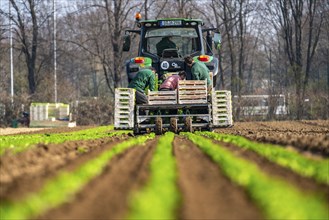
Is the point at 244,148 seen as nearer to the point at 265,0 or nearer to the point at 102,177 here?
the point at 102,177

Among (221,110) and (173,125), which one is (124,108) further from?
(221,110)

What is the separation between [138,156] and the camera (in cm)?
824

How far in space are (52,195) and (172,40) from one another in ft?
Answer: 41.5

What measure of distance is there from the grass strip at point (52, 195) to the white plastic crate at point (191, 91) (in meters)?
8.56

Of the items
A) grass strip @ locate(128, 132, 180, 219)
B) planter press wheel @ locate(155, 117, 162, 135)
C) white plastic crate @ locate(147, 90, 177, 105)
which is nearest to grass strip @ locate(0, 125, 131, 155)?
planter press wheel @ locate(155, 117, 162, 135)

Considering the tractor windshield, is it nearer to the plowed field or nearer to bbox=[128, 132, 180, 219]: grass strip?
the plowed field

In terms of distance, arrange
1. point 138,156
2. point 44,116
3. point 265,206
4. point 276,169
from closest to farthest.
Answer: point 265,206 → point 276,169 → point 138,156 → point 44,116

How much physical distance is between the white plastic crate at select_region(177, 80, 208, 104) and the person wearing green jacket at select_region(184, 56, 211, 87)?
1.68ft

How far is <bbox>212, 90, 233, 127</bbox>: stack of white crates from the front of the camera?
15258 millimetres

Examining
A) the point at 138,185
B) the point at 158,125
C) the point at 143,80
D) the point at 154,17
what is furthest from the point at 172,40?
the point at 154,17

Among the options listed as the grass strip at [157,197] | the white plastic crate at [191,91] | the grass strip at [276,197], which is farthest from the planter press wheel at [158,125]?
the grass strip at [276,197]

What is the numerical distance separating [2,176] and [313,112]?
92.5 ft

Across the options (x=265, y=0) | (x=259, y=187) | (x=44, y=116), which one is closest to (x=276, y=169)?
(x=259, y=187)

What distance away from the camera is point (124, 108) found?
15117 millimetres
